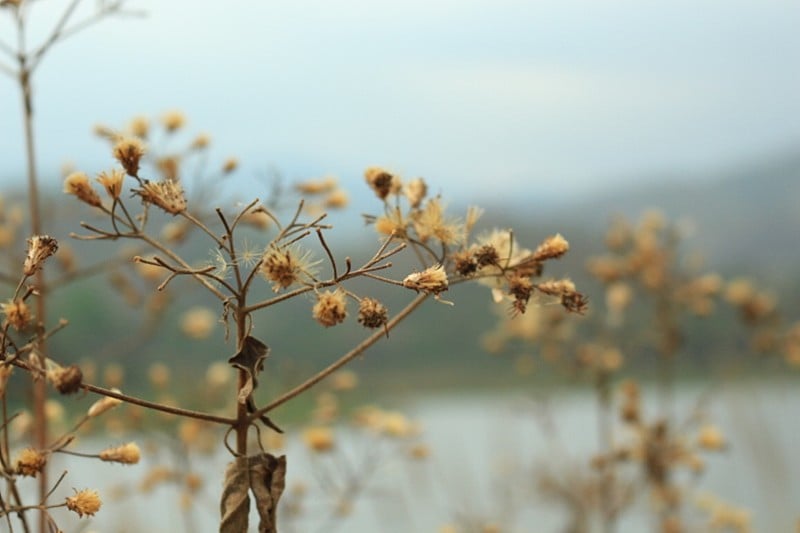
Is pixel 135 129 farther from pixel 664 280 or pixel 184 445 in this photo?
pixel 664 280

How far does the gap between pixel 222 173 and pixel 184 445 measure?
655 mm

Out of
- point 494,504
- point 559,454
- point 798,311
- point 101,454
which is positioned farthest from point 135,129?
point 798,311

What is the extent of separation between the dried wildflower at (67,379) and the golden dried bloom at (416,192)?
0.93 feet

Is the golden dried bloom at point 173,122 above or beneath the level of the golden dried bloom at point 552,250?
above

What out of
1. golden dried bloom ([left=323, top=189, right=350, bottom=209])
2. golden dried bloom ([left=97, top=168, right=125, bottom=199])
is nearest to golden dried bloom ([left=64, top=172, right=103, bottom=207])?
golden dried bloom ([left=97, top=168, right=125, bottom=199])

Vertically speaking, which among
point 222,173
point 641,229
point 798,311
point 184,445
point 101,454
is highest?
point 798,311

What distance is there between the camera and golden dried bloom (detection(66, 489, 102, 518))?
24.6 inches

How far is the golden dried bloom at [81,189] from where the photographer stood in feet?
2.42

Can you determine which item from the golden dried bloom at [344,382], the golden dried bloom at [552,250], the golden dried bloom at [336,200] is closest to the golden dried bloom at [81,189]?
the golden dried bloom at [552,250]

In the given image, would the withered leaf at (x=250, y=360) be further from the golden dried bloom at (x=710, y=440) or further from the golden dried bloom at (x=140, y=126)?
the golden dried bloom at (x=710, y=440)

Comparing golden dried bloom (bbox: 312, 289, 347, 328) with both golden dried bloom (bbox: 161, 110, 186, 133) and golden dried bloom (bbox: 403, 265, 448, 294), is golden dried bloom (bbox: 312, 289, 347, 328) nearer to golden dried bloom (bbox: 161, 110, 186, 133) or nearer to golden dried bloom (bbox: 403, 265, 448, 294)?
golden dried bloom (bbox: 403, 265, 448, 294)

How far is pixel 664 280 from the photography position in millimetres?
1886

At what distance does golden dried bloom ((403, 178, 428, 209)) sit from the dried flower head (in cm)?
24

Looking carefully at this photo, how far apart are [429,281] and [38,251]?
0.79ft
